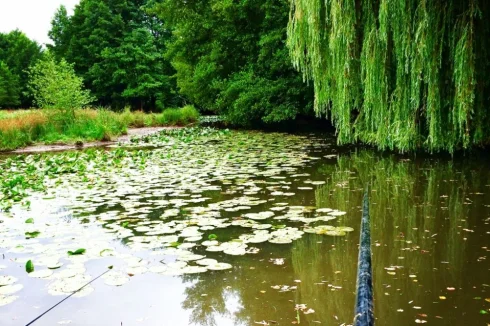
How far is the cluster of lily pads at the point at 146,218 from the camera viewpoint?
308 cm

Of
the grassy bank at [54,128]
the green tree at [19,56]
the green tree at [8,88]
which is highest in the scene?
the green tree at [19,56]

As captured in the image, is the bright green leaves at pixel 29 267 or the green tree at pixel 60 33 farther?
the green tree at pixel 60 33

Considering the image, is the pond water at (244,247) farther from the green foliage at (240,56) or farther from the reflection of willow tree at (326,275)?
the green foliage at (240,56)

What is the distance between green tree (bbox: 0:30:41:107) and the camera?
36781 millimetres

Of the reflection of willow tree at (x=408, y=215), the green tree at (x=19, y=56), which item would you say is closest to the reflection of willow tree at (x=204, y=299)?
the reflection of willow tree at (x=408, y=215)

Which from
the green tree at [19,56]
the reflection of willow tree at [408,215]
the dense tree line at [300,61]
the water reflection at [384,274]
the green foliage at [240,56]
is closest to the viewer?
the water reflection at [384,274]

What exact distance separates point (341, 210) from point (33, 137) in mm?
11734

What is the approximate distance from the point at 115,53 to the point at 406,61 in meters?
31.0

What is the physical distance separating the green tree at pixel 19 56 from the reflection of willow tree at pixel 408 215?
36664mm

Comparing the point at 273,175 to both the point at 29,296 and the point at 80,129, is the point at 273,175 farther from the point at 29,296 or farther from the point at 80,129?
the point at 80,129

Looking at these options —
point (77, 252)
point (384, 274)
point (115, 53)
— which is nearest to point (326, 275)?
point (384, 274)

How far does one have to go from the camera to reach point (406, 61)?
219 inches

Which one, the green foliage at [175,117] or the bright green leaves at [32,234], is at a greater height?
the green foliage at [175,117]

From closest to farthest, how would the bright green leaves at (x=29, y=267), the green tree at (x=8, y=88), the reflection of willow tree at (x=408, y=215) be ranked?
1. the reflection of willow tree at (x=408, y=215)
2. the bright green leaves at (x=29, y=267)
3. the green tree at (x=8, y=88)
